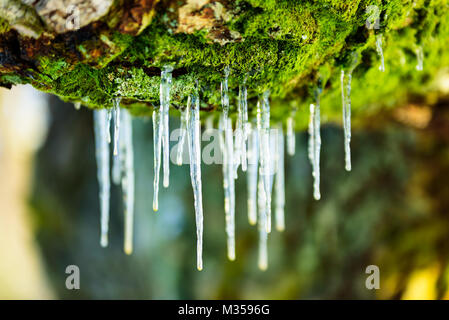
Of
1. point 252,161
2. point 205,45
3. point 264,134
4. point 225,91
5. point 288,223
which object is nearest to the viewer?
point 205,45

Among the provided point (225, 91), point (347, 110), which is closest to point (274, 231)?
point (347, 110)

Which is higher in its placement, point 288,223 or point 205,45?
point 205,45

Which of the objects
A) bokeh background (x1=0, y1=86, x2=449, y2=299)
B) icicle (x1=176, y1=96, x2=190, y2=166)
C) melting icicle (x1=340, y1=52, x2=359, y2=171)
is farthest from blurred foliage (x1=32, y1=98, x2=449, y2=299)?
icicle (x1=176, y1=96, x2=190, y2=166)

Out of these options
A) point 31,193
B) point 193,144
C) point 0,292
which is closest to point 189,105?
point 193,144

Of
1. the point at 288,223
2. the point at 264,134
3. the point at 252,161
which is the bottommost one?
the point at 288,223

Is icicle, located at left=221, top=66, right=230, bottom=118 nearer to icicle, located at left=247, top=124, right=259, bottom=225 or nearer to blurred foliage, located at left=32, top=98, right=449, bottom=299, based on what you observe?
icicle, located at left=247, top=124, right=259, bottom=225

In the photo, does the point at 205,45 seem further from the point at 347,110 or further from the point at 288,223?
the point at 288,223
